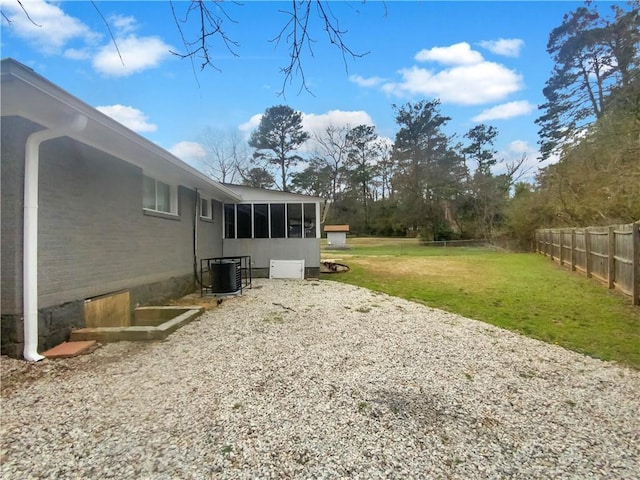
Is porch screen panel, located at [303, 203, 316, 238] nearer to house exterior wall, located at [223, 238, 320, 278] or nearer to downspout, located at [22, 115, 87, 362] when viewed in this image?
house exterior wall, located at [223, 238, 320, 278]

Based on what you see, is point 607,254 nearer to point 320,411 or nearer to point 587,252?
point 587,252

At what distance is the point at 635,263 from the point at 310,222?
7.91 m

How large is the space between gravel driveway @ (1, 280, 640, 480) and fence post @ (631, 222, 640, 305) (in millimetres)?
4092

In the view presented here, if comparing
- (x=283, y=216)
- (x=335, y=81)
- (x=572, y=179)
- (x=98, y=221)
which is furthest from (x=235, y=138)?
(x=335, y=81)

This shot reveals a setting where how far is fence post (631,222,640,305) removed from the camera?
22.2 feet

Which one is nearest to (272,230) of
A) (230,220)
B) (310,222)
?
(310,222)

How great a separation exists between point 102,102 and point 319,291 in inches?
232

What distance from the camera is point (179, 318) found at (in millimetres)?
5172

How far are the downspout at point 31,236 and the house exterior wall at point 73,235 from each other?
0.05m

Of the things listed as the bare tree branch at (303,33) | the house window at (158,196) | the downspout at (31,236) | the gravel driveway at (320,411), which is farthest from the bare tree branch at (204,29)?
the house window at (158,196)

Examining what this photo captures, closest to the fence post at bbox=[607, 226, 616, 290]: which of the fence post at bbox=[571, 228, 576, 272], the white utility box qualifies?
the fence post at bbox=[571, 228, 576, 272]

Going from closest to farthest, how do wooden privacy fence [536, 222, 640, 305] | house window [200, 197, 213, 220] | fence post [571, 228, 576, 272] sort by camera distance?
wooden privacy fence [536, 222, 640, 305]
house window [200, 197, 213, 220]
fence post [571, 228, 576, 272]

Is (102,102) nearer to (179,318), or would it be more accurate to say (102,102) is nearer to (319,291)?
(179,318)

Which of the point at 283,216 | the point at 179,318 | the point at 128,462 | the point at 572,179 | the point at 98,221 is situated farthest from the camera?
the point at 572,179
